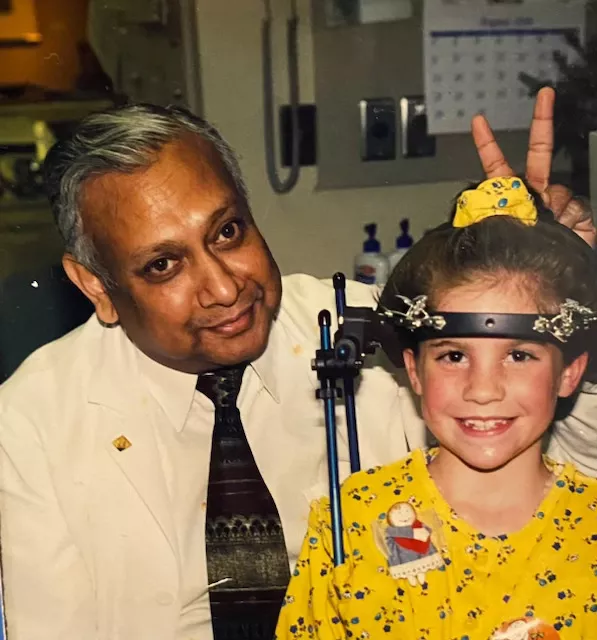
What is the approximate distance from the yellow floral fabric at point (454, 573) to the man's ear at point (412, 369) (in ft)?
0.36

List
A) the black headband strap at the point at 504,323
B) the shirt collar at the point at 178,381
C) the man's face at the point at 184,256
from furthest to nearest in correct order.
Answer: the shirt collar at the point at 178,381 < the man's face at the point at 184,256 < the black headband strap at the point at 504,323

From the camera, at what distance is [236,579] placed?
1.24 metres

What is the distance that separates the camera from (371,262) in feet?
3.94

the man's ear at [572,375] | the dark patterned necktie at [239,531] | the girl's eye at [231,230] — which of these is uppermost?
the girl's eye at [231,230]

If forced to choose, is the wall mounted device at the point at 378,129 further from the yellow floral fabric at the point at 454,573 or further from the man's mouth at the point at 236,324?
the yellow floral fabric at the point at 454,573

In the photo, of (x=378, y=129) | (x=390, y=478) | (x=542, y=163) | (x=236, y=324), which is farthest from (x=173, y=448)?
(x=542, y=163)

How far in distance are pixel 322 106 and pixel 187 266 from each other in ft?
0.93

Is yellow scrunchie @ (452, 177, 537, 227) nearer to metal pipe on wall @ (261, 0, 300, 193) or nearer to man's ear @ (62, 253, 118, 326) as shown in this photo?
metal pipe on wall @ (261, 0, 300, 193)

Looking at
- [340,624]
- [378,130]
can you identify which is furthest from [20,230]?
[340,624]

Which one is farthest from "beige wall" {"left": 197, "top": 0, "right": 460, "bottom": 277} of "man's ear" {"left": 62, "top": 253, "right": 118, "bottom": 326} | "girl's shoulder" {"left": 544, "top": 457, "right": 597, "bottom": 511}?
"girl's shoulder" {"left": 544, "top": 457, "right": 597, "bottom": 511}

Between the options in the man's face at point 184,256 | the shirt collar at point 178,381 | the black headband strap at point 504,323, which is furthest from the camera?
the shirt collar at point 178,381

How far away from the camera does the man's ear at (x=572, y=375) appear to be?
1.07 metres

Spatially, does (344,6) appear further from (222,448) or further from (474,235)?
(222,448)

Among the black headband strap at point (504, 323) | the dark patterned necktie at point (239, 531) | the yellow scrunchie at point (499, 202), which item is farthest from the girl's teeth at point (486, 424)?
the dark patterned necktie at point (239, 531)
